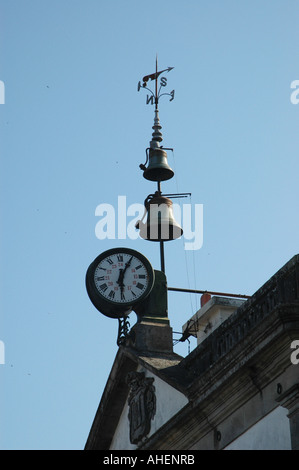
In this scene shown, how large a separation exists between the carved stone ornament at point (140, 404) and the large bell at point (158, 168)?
17.1ft

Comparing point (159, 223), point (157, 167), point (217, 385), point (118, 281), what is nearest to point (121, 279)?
point (118, 281)

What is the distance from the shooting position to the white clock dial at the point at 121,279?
931 inches

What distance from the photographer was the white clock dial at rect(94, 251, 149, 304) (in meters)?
23.7

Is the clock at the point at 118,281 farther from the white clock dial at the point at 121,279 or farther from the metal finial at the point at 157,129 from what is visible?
the metal finial at the point at 157,129

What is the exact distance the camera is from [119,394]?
2402 centimetres

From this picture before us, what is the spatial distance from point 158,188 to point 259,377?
8786 mm

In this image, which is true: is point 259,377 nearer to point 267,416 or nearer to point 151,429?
point 267,416

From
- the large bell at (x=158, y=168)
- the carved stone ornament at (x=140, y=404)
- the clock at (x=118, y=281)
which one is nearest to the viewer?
the carved stone ornament at (x=140, y=404)

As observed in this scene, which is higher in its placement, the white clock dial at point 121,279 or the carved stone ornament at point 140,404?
the white clock dial at point 121,279

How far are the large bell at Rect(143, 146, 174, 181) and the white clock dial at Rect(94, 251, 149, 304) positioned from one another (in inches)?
123

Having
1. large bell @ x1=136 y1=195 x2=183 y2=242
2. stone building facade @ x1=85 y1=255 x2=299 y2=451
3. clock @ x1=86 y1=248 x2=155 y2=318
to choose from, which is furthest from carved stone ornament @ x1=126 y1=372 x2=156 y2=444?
large bell @ x1=136 y1=195 x2=183 y2=242

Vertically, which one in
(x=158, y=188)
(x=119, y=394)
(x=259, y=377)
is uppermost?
(x=158, y=188)

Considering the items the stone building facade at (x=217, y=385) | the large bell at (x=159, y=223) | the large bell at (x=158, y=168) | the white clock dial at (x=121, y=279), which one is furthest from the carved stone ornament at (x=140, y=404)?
the large bell at (x=158, y=168)
